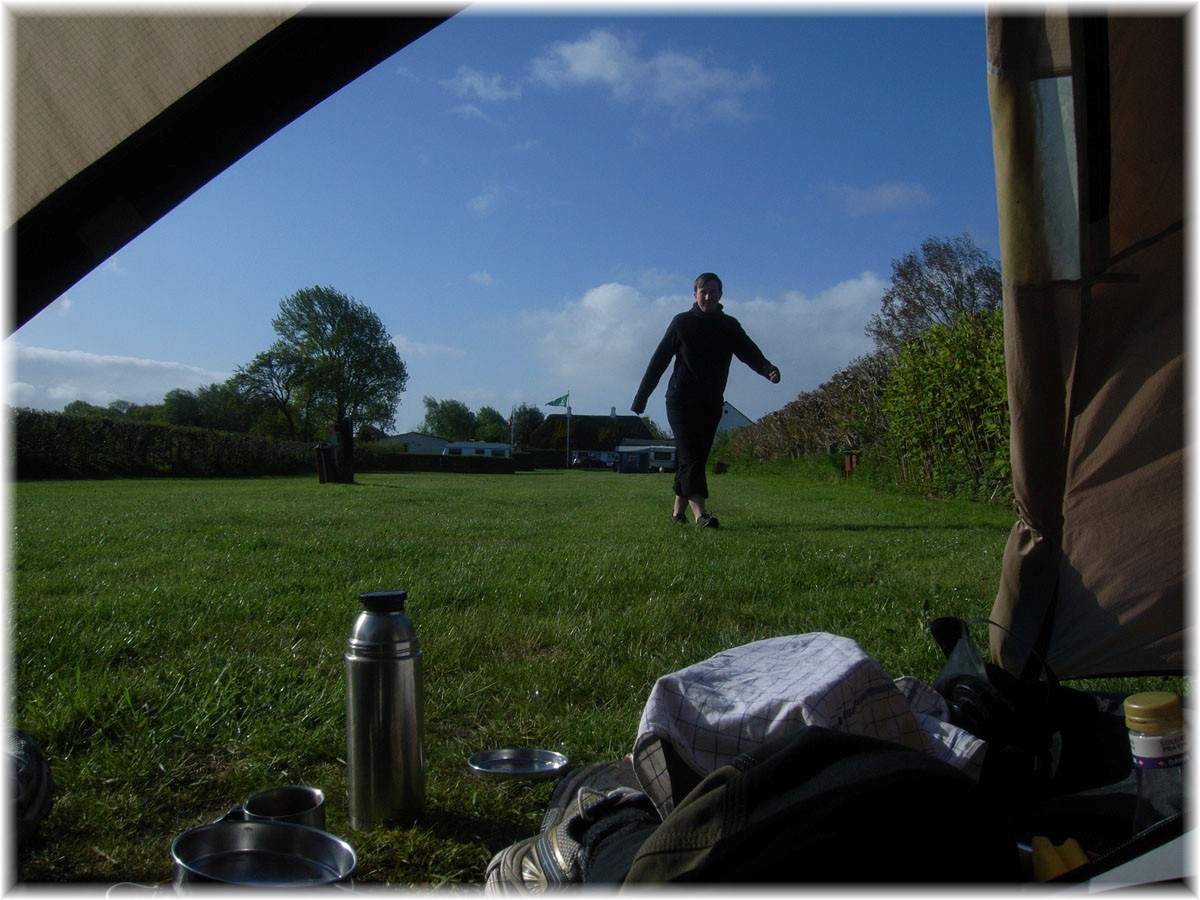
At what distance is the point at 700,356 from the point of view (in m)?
7.90

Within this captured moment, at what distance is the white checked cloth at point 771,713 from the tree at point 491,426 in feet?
343

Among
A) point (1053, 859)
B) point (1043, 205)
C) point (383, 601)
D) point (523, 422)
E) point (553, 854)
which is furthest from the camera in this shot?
point (523, 422)

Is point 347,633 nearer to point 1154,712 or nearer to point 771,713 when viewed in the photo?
point 771,713

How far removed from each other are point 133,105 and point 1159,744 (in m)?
2.19

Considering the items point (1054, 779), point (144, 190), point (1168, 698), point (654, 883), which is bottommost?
point (1054, 779)

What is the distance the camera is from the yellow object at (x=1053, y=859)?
4.74ft

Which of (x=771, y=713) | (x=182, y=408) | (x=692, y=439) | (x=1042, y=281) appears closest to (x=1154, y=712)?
(x=771, y=713)

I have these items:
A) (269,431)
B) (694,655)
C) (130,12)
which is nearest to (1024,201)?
(694,655)

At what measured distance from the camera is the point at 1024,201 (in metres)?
2.31

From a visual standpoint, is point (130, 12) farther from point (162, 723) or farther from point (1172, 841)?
point (1172, 841)

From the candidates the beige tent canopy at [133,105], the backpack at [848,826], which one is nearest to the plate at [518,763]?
the backpack at [848,826]

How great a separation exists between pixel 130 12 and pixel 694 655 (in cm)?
253

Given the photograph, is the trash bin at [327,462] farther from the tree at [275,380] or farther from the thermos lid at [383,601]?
the tree at [275,380]

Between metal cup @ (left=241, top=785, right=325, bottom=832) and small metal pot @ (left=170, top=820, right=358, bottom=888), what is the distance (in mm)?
201
